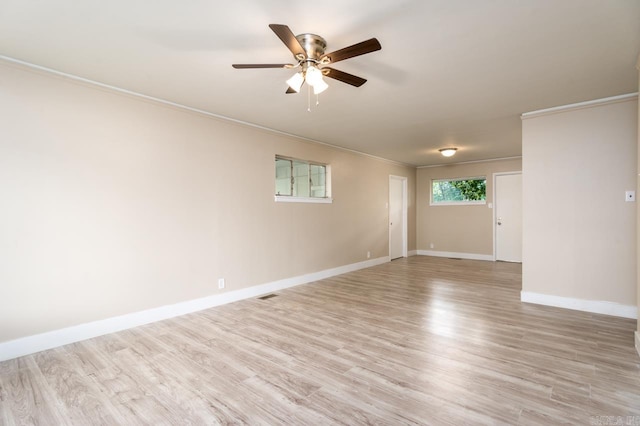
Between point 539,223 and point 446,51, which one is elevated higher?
point 446,51

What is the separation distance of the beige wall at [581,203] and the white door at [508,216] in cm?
353

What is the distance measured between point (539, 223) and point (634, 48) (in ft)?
6.79

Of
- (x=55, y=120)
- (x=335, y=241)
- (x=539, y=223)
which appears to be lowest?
(x=335, y=241)

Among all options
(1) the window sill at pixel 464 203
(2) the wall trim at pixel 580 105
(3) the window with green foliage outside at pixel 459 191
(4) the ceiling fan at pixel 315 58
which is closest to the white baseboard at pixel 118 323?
(4) the ceiling fan at pixel 315 58

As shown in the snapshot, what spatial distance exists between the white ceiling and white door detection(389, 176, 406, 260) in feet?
12.5

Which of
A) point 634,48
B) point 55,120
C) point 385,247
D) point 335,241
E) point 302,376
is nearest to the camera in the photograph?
point 302,376

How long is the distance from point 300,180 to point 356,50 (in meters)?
3.41

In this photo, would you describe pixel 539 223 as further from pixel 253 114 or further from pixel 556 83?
pixel 253 114

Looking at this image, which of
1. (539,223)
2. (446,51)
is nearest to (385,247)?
(539,223)

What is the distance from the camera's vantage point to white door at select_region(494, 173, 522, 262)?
279 inches

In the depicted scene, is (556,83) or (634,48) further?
(556,83)

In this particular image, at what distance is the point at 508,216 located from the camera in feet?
23.6

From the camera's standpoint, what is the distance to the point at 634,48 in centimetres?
243

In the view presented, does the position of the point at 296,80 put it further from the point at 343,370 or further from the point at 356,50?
the point at 343,370
